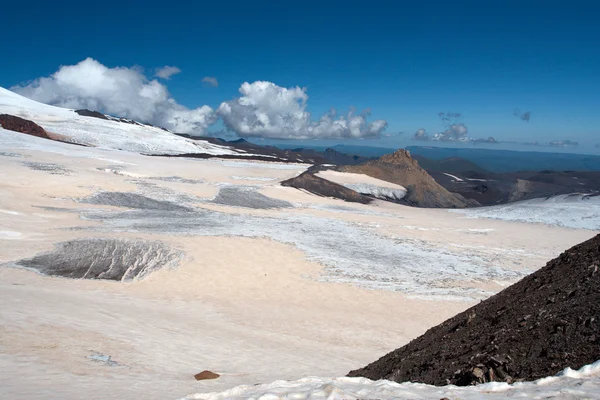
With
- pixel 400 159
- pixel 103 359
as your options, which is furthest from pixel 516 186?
pixel 103 359

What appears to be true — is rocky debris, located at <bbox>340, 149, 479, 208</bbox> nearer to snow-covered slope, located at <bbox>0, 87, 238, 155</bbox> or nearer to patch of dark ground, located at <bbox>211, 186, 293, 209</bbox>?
patch of dark ground, located at <bbox>211, 186, 293, 209</bbox>

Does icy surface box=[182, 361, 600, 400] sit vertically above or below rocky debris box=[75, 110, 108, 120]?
below

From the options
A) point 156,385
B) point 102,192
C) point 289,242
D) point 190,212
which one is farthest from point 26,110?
point 156,385

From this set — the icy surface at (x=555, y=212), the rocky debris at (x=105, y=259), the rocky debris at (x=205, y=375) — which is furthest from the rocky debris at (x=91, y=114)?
the rocky debris at (x=205, y=375)

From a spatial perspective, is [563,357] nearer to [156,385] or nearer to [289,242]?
[156,385]

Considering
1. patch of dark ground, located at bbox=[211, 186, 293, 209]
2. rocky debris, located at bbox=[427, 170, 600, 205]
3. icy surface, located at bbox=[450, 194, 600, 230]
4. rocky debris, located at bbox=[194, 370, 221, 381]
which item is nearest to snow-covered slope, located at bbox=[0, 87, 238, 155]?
patch of dark ground, located at bbox=[211, 186, 293, 209]

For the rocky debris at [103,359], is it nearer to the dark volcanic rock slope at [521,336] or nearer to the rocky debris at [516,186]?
the dark volcanic rock slope at [521,336]
